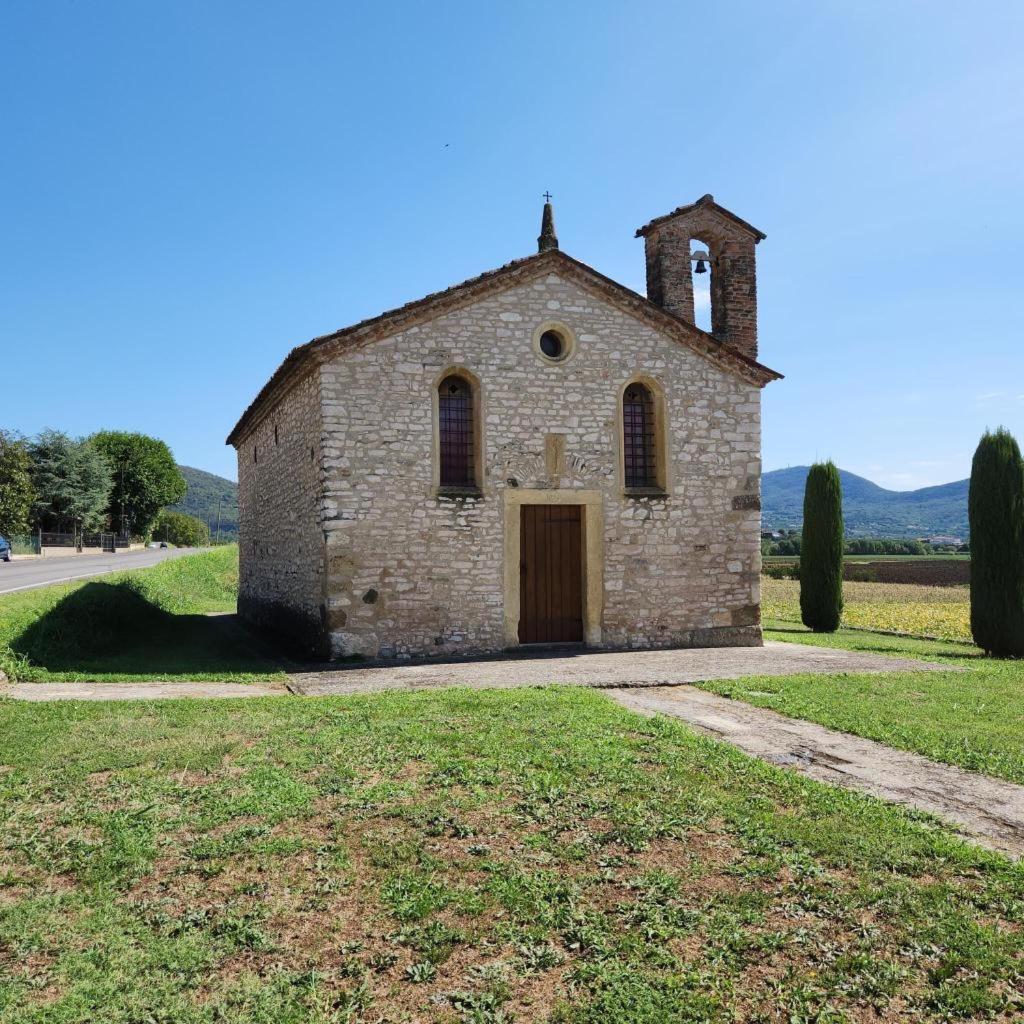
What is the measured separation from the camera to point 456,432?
1366cm

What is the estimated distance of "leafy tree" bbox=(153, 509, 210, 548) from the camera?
81938mm

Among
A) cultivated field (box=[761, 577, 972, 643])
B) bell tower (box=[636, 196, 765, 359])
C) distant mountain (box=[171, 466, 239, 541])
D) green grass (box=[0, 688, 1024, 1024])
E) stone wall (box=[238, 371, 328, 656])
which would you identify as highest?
distant mountain (box=[171, 466, 239, 541])

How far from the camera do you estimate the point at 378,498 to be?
504 inches

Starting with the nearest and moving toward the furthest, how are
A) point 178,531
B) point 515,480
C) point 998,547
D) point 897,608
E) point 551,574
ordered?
point 515,480 < point 551,574 < point 998,547 < point 897,608 < point 178,531

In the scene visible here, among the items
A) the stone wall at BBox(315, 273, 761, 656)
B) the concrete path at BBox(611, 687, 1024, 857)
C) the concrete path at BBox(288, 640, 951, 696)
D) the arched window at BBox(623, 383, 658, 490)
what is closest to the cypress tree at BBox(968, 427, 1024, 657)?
the concrete path at BBox(288, 640, 951, 696)

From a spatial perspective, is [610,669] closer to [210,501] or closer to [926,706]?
[926,706]

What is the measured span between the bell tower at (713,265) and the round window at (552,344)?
8.13 ft

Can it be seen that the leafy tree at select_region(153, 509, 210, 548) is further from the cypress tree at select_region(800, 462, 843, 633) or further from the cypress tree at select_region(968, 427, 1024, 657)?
the cypress tree at select_region(968, 427, 1024, 657)

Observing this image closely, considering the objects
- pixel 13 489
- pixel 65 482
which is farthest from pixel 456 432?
pixel 65 482

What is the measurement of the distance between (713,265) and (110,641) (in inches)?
523

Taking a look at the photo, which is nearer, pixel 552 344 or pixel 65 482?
pixel 552 344

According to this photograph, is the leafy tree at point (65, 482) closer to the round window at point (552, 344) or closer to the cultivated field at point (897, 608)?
the cultivated field at point (897, 608)

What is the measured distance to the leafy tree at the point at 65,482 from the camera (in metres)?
54.0

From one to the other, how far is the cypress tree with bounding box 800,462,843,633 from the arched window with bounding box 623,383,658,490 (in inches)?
349
